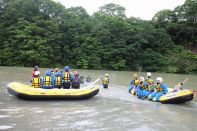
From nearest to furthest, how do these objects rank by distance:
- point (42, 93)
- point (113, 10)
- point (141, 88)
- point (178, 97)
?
point (42, 93) → point (178, 97) → point (141, 88) → point (113, 10)

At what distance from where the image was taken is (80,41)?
3553 centimetres

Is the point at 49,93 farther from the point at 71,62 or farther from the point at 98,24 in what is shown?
the point at 98,24

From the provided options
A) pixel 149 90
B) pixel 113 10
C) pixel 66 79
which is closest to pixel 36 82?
pixel 66 79

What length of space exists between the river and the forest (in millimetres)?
21291

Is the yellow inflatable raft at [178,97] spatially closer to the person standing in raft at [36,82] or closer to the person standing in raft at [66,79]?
the person standing in raft at [66,79]

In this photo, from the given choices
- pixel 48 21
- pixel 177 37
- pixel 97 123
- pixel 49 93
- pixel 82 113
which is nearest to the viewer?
pixel 97 123

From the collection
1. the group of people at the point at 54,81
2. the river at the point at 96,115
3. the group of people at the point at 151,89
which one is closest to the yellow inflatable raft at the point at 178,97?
the river at the point at 96,115

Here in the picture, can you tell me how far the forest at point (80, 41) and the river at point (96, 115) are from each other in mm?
21291

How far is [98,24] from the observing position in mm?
37000

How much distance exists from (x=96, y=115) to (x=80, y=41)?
89.0 ft

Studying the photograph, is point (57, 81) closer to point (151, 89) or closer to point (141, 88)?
point (141, 88)

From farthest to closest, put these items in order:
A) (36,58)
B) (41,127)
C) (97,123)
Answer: (36,58)
(97,123)
(41,127)

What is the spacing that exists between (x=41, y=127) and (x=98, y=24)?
30523 millimetres

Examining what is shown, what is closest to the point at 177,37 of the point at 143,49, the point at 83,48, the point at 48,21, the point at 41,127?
the point at 143,49
